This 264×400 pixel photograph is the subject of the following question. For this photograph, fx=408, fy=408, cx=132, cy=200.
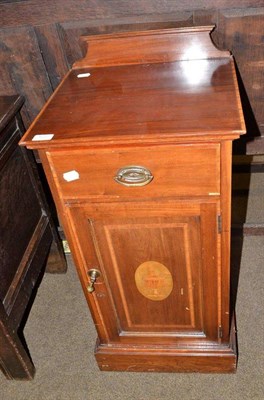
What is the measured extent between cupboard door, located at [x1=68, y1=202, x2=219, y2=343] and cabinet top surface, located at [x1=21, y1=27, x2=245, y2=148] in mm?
219

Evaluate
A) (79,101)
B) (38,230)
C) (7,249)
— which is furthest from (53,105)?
(38,230)

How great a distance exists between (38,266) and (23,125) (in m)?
0.55

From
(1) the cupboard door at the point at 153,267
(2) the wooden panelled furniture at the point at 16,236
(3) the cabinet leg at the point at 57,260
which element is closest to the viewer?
(1) the cupboard door at the point at 153,267

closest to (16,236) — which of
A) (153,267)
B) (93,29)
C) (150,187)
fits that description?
(153,267)

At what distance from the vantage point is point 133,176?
104 cm

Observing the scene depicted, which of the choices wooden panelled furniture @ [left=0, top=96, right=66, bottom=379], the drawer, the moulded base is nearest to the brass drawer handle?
the drawer

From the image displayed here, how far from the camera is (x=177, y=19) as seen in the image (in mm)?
1380

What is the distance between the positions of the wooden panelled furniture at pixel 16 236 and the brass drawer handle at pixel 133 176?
1.61 ft

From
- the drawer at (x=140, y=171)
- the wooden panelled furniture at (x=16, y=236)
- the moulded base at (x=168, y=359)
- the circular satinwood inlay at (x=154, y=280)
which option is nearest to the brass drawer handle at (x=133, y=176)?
the drawer at (x=140, y=171)

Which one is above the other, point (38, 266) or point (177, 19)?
point (177, 19)

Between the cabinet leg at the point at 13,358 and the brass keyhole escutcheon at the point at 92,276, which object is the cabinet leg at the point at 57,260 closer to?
the cabinet leg at the point at 13,358

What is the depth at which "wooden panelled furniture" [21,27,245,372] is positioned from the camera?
3.26 feet

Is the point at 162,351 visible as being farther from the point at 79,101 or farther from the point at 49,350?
the point at 79,101

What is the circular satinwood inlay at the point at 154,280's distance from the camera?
126cm
